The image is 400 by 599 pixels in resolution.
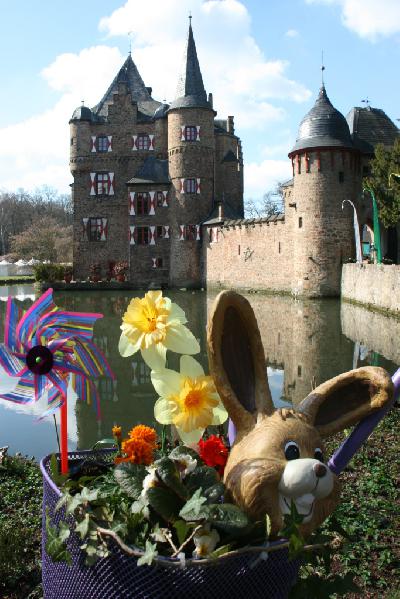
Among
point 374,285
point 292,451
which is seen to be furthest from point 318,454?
point 374,285

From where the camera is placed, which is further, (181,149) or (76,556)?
(181,149)

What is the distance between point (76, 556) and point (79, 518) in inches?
5.7

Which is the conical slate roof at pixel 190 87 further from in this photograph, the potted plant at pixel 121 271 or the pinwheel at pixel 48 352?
the pinwheel at pixel 48 352

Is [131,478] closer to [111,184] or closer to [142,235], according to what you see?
[142,235]

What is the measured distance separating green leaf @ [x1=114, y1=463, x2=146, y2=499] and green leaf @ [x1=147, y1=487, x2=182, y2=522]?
85mm

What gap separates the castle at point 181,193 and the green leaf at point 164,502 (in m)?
25.9

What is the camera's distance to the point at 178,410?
2115 millimetres

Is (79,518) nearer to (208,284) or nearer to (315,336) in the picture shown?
(315,336)

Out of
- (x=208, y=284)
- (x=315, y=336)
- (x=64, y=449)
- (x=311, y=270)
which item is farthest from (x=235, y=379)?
(x=208, y=284)

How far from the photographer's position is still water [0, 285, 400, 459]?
7375mm

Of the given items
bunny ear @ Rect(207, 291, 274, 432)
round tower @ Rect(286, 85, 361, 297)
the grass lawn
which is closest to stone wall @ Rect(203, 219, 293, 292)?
round tower @ Rect(286, 85, 361, 297)

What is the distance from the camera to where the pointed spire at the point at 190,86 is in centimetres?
3456

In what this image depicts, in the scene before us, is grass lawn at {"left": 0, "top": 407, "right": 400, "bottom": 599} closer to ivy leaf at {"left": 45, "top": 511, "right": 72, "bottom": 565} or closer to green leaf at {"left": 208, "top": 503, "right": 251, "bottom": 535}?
green leaf at {"left": 208, "top": 503, "right": 251, "bottom": 535}

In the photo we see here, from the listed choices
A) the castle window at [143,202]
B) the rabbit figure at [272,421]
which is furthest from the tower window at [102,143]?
the rabbit figure at [272,421]
